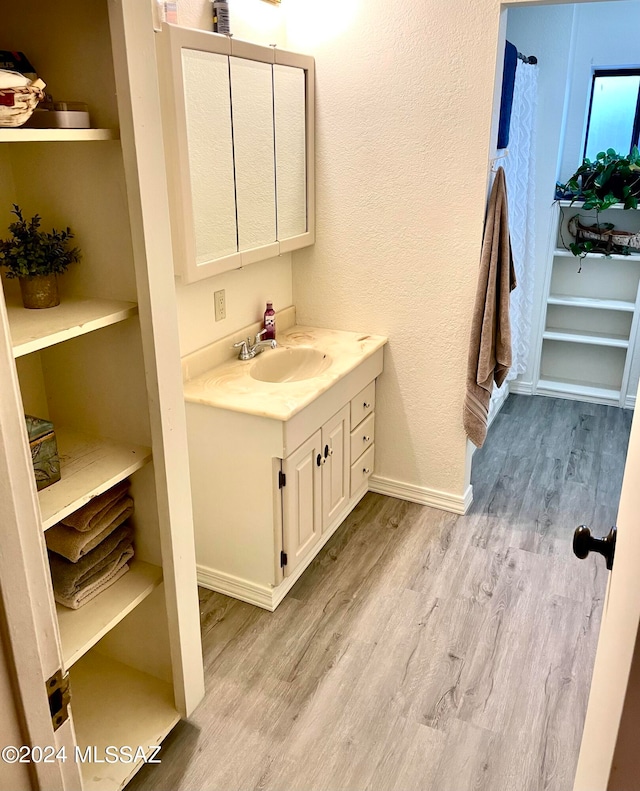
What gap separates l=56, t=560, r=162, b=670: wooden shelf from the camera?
162 centimetres

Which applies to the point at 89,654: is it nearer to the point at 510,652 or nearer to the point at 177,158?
the point at 510,652

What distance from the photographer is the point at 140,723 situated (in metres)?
1.91

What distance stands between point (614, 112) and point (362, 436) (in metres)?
2.84

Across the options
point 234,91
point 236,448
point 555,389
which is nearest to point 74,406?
point 236,448

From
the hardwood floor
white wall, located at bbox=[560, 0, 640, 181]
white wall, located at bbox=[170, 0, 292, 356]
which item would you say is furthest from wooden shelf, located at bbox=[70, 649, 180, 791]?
white wall, located at bbox=[560, 0, 640, 181]

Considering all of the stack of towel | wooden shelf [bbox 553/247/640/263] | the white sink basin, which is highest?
wooden shelf [bbox 553/247/640/263]

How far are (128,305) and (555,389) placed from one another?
371 centimetres

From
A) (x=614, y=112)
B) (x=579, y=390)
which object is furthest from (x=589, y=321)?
(x=614, y=112)

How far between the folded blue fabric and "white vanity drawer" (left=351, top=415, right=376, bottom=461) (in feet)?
4.56

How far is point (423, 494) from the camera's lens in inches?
128

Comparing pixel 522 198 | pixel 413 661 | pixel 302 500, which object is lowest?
pixel 413 661

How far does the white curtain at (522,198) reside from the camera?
11.4 ft

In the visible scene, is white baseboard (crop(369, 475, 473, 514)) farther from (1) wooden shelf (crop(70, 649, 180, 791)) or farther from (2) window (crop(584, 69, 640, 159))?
(2) window (crop(584, 69, 640, 159))

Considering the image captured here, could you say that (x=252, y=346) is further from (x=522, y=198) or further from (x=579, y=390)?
(x=579, y=390)
